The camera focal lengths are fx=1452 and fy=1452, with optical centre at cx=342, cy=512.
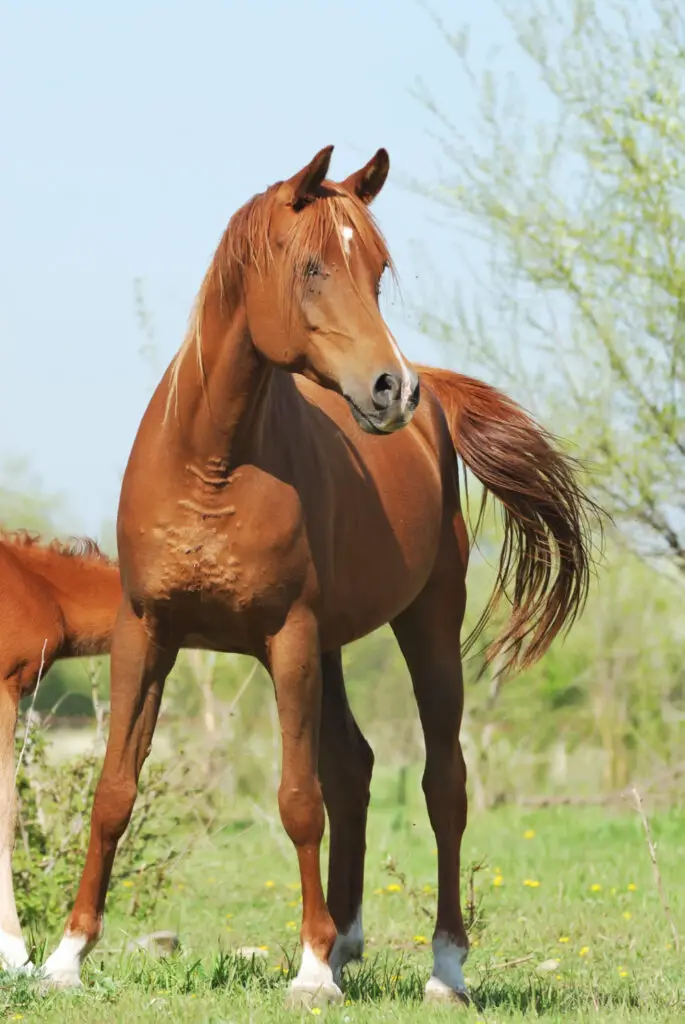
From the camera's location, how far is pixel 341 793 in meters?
6.19

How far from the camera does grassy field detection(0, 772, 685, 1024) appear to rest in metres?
4.64

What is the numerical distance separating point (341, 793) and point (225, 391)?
2159 millimetres

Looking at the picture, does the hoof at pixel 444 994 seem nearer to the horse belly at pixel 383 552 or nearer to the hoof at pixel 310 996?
the hoof at pixel 310 996

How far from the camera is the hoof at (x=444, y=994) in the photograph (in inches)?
204

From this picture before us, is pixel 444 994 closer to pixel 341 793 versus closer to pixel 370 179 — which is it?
pixel 341 793

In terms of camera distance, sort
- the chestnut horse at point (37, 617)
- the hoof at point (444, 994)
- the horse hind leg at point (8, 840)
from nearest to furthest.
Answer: the hoof at point (444, 994)
the horse hind leg at point (8, 840)
the chestnut horse at point (37, 617)

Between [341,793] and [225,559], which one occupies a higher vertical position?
[225,559]

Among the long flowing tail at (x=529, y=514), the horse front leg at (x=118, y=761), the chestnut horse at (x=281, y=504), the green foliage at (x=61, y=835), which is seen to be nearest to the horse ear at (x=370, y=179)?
the chestnut horse at (x=281, y=504)

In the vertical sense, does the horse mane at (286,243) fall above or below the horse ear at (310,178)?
below

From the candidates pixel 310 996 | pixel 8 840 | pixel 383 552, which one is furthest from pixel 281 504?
pixel 8 840

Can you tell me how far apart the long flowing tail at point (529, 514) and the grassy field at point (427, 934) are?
1431 mm

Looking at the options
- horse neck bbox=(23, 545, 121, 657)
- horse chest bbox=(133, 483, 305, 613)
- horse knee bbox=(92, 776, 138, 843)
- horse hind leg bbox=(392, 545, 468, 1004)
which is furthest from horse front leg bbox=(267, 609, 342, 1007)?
horse neck bbox=(23, 545, 121, 657)

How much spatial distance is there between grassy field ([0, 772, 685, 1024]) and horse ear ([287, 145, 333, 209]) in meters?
2.49

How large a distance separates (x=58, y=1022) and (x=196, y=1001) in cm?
48
